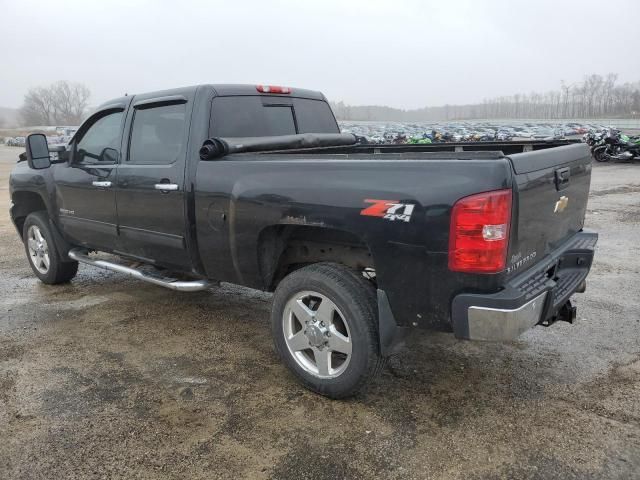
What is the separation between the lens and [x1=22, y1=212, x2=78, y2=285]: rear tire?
5656 mm

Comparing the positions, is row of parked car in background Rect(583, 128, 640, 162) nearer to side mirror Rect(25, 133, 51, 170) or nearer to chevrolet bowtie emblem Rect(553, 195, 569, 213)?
chevrolet bowtie emblem Rect(553, 195, 569, 213)

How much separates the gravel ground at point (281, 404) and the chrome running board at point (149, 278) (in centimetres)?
48

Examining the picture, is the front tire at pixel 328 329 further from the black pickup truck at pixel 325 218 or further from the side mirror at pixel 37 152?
the side mirror at pixel 37 152

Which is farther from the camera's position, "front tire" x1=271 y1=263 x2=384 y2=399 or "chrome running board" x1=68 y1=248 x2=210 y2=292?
A: "chrome running board" x1=68 y1=248 x2=210 y2=292

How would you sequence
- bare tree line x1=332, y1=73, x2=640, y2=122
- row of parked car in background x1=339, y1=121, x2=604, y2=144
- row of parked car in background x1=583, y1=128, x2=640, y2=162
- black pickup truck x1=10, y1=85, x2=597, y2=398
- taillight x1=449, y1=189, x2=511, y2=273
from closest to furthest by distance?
taillight x1=449, y1=189, x2=511, y2=273
black pickup truck x1=10, y1=85, x2=597, y2=398
row of parked car in background x1=583, y1=128, x2=640, y2=162
row of parked car in background x1=339, y1=121, x2=604, y2=144
bare tree line x1=332, y1=73, x2=640, y2=122

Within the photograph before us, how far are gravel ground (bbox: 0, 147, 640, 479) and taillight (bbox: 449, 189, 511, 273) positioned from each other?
0.98 m

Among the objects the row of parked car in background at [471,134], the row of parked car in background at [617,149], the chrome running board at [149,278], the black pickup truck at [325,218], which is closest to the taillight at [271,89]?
the black pickup truck at [325,218]

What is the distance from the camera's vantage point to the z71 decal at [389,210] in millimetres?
2750

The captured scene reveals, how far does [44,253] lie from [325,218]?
4.11 metres

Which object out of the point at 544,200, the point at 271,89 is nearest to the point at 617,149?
the point at 271,89

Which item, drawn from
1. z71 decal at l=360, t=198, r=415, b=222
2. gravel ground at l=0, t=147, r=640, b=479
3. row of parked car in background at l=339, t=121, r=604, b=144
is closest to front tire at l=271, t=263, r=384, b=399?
gravel ground at l=0, t=147, r=640, b=479

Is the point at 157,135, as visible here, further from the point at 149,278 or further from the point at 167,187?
the point at 149,278

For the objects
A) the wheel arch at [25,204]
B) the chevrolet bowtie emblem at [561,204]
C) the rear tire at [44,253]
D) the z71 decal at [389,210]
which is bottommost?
the rear tire at [44,253]

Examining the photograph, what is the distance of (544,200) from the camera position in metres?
3.00
